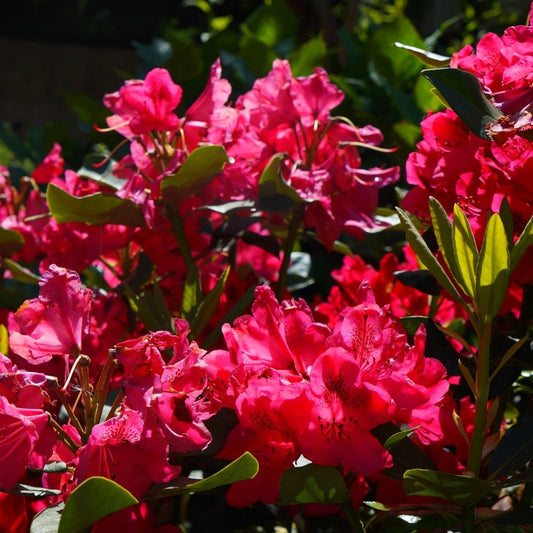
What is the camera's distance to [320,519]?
969mm

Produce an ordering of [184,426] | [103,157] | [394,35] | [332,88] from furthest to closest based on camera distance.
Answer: [394,35]
[103,157]
[332,88]
[184,426]

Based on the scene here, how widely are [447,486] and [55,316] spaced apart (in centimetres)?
36

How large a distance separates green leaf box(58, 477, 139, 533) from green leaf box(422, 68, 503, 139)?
0.41m

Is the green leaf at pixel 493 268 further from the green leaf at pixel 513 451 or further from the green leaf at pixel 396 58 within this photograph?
the green leaf at pixel 396 58

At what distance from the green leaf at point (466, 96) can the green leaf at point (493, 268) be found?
115mm

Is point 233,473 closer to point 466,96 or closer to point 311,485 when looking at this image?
point 311,485

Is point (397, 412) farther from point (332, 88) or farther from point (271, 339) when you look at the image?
point (332, 88)

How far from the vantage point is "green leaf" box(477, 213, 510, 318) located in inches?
25.6

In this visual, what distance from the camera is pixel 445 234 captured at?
0.69m

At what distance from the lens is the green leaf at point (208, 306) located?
0.86m

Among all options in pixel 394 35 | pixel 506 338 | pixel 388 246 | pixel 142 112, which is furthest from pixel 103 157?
pixel 394 35

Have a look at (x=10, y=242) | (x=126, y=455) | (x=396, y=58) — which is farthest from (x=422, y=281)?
(x=396, y=58)

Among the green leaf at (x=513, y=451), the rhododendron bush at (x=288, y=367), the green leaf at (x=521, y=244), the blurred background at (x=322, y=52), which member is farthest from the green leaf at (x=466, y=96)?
the blurred background at (x=322, y=52)

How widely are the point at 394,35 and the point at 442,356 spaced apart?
1.22 m
